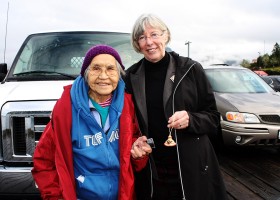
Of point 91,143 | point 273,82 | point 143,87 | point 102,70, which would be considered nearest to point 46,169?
point 91,143

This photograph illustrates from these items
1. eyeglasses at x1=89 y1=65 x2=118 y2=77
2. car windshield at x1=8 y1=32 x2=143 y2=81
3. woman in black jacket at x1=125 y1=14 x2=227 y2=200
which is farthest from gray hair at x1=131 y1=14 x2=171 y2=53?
car windshield at x1=8 y1=32 x2=143 y2=81

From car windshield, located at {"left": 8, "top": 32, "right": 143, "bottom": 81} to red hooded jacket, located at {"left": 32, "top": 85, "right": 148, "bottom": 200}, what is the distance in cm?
163

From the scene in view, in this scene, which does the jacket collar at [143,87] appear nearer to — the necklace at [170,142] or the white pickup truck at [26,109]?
the necklace at [170,142]

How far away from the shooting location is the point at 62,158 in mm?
1995

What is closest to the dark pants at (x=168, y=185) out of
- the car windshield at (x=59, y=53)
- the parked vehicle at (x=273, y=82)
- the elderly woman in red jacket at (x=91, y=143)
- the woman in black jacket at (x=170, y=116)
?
the woman in black jacket at (x=170, y=116)

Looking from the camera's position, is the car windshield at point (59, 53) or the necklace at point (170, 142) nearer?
the necklace at point (170, 142)

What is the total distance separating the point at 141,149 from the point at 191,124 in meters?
0.37

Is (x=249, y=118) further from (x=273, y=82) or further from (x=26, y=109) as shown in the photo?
(x=273, y=82)

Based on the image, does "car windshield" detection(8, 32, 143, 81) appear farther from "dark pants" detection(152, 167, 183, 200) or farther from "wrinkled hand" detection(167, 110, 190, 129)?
"wrinkled hand" detection(167, 110, 190, 129)

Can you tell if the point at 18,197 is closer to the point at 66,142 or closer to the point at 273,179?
the point at 66,142

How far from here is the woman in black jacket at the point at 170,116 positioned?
2.29 metres

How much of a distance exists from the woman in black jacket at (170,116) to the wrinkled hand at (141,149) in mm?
202

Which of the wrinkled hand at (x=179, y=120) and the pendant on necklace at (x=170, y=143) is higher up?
the wrinkled hand at (x=179, y=120)

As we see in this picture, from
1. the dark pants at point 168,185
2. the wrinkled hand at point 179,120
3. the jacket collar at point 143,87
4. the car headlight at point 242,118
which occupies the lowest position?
the dark pants at point 168,185
